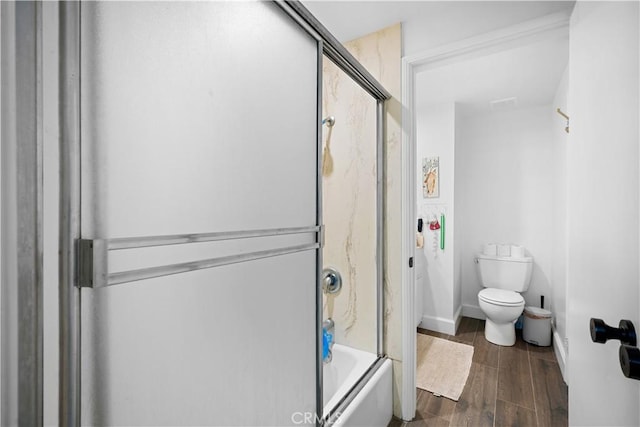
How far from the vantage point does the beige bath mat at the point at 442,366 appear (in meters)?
2.10

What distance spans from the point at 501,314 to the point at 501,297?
0.57ft

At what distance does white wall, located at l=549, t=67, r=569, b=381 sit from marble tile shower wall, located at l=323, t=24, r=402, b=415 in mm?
1497

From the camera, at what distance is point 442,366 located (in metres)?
2.39

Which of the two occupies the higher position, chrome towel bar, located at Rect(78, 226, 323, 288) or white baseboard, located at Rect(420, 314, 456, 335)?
chrome towel bar, located at Rect(78, 226, 323, 288)

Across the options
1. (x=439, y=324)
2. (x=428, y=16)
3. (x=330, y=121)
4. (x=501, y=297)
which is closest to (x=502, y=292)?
(x=501, y=297)

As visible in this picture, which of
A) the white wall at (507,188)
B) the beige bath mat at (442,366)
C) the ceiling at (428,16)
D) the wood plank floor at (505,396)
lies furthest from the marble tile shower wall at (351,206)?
the white wall at (507,188)

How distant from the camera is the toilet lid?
8.74 ft

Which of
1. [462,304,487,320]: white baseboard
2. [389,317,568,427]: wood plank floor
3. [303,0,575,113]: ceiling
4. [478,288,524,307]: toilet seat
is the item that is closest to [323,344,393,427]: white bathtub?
[389,317,568,427]: wood plank floor

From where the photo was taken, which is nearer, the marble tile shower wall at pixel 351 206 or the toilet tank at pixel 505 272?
the marble tile shower wall at pixel 351 206

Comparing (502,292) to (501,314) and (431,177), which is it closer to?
(501,314)

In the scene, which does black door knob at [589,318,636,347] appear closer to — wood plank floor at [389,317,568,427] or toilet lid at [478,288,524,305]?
wood plank floor at [389,317,568,427]

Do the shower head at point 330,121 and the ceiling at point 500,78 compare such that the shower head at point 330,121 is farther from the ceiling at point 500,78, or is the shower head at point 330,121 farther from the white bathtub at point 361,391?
the white bathtub at point 361,391

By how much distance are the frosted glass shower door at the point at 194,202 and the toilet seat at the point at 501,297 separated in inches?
89.6

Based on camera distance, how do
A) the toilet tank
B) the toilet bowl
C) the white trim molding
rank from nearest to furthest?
the white trim molding, the toilet bowl, the toilet tank
